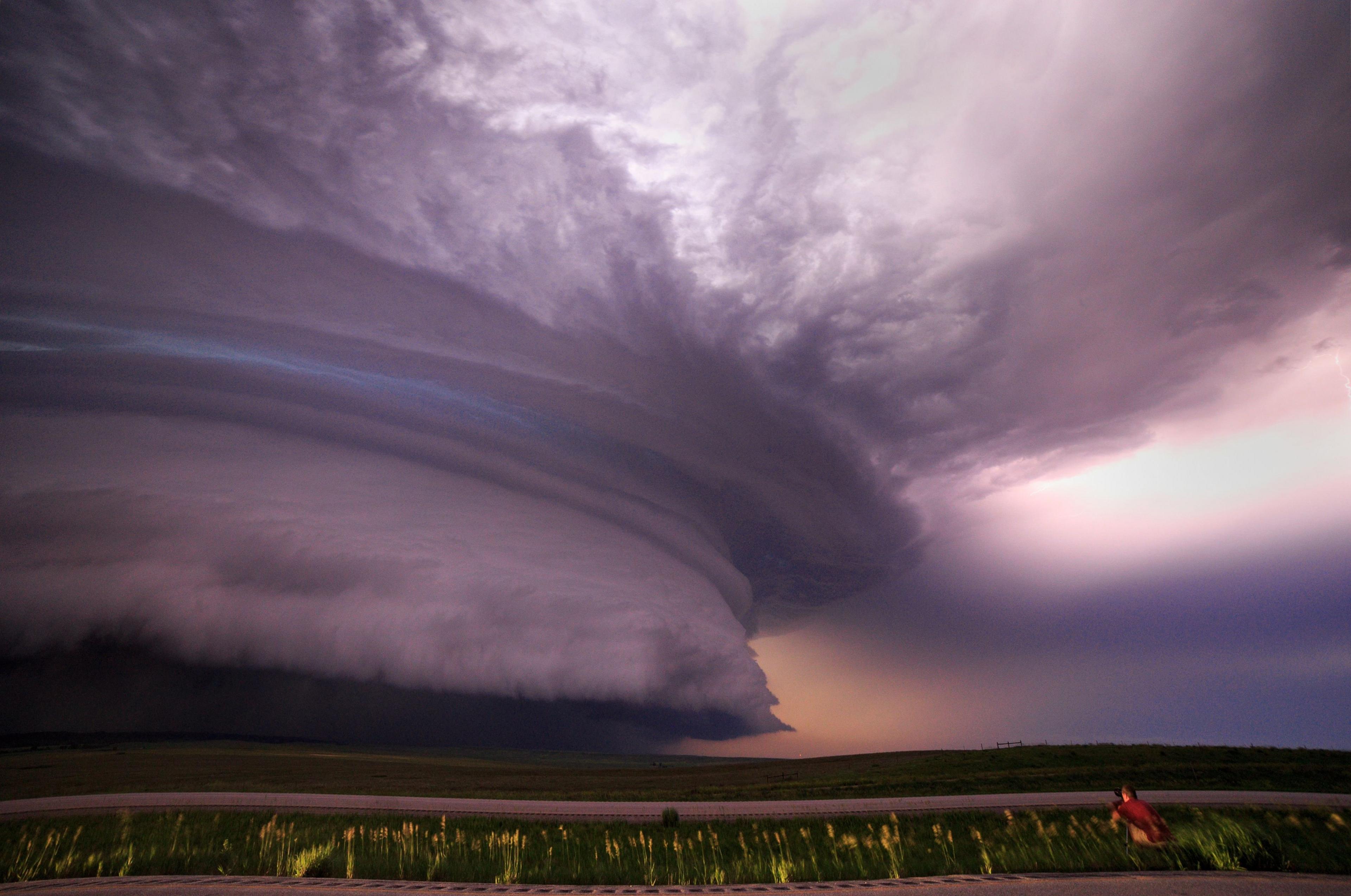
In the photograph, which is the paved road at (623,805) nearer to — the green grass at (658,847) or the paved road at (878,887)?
the green grass at (658,847)

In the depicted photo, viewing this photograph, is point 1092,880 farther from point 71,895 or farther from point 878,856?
point 71,895

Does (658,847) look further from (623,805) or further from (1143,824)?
(623,805)

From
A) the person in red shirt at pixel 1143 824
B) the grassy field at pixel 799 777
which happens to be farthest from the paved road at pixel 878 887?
Result: the grassy field at pixel 799 777

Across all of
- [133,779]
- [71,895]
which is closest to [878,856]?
[71,895]

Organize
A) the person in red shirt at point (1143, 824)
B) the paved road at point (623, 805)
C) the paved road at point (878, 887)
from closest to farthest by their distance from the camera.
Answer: the paved road at point (878, 887) < the person in red shirt at point (1143, 824) < the paved road at point (623, 805)

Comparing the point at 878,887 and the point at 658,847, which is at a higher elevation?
the point at 878,887

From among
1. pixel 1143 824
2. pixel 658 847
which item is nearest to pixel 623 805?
pixel 658 847
